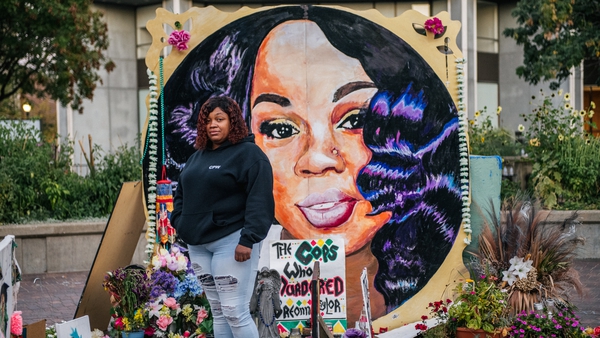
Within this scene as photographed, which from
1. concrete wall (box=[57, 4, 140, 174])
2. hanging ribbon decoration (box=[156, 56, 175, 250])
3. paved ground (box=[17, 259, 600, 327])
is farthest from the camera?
concrete wall (box=[57, 4, 140, 174])

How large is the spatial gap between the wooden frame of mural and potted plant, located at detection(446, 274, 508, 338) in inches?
35.9

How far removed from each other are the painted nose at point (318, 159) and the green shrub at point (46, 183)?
18.8ft

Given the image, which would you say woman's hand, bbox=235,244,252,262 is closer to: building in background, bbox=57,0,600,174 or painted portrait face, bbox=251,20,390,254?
painted portrait face, bbox=251,20,390,254

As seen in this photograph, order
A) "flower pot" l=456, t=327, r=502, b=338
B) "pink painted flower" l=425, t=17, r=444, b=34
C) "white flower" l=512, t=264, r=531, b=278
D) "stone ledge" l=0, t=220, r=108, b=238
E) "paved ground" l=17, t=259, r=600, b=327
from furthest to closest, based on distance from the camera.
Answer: "stone ledge" l=0, t=220, r=108, b=238 → "paved ground" l=17, t=259, r=600, b=327 → "pink painted flower" l=425, t=17, r=444, b=34 → "white flower" l=512, t=264, r=531, b=278 → "flower pot" l=456, t=327, r=502, b=338

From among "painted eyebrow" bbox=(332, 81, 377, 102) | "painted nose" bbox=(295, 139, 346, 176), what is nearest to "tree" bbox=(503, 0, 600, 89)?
"painted eyebrow" bbox=(332, 81, 377, 102)

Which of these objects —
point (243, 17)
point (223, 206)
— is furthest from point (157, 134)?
point (223, 206)

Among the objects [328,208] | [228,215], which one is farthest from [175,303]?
Result: [328,208]

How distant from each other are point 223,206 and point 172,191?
1603 mm

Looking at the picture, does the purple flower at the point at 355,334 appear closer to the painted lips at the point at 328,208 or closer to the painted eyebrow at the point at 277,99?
the painted lips at the point at 328,208

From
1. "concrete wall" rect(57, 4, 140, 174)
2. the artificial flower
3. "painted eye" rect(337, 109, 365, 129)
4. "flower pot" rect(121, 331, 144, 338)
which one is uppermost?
"concrete wall" rect(57, 4, 140, 174)

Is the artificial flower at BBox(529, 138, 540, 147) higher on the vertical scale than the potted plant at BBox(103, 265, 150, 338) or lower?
higher

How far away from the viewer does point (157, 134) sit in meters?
5.93

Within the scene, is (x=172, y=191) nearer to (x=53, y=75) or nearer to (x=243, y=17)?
(x=243, y=17)

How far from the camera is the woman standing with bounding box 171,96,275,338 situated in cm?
431
